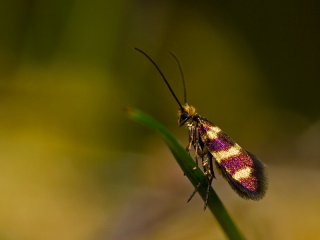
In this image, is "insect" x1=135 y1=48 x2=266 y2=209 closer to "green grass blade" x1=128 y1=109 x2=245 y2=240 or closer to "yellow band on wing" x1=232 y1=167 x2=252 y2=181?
"yellow band on wing" x1=232 y1=167 x2=252 y2=181

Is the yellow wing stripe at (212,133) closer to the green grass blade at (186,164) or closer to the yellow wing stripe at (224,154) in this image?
the yellow wing stripe at (224,154)

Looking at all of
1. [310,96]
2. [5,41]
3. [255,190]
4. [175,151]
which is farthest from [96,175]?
[175,151]

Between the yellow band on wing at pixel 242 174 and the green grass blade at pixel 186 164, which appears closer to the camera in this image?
the green grass blade at pixel 186 164

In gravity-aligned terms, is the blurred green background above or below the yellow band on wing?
above

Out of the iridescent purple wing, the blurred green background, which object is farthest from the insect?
the blurred green background

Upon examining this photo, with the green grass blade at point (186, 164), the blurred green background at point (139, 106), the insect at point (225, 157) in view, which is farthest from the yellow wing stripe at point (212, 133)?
the blurred green background at point (139, 106)

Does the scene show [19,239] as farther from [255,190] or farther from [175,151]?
[175,151]
